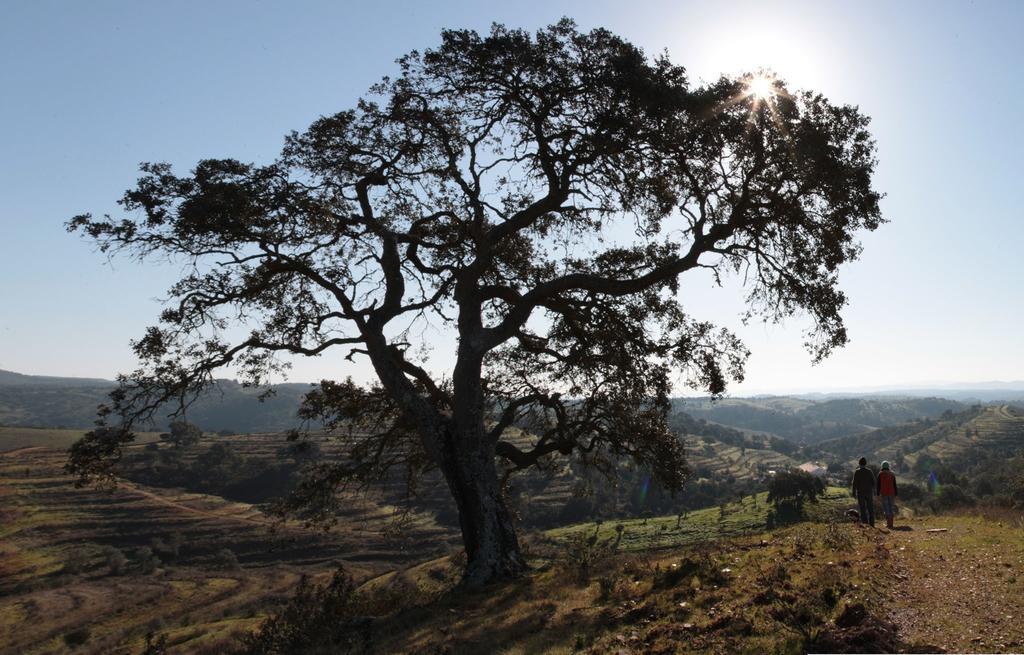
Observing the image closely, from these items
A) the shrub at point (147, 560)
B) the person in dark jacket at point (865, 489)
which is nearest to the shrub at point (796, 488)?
the person in dark jacket at point (865, 489)

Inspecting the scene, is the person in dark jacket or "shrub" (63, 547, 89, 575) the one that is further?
"shrub" (63, 547, 89, 575)

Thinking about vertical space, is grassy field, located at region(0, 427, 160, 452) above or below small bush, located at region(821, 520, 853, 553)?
below

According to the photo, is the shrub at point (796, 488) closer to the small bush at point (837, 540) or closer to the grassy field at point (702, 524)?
the grassy field at point (702, 524)

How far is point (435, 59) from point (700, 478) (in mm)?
144886

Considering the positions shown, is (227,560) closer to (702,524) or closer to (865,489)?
(702,524)

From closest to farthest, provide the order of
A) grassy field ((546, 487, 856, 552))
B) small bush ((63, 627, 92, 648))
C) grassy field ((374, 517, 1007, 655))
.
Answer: grassy field ((374, 517, 1007, 655))
small bush ((63, 627, 92, 648))
grassy field ((546, 487, 856, 552))

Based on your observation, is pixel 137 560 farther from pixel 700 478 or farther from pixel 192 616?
pixel 700 478

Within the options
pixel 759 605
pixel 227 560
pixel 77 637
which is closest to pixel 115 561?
pixel 227 560

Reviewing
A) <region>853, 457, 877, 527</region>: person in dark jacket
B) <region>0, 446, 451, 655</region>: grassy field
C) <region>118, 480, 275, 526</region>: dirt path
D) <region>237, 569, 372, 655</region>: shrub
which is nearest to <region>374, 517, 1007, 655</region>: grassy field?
<region>237, 569, 372, 655</region>: shrub

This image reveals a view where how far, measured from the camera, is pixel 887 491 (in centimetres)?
1595

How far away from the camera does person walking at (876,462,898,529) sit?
15393 millimetres

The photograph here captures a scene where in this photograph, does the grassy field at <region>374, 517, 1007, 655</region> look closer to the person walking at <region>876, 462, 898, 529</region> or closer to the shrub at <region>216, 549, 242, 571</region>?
the person walking at <region>876, 462, 898, 529</region>

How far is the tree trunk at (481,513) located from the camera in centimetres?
1387

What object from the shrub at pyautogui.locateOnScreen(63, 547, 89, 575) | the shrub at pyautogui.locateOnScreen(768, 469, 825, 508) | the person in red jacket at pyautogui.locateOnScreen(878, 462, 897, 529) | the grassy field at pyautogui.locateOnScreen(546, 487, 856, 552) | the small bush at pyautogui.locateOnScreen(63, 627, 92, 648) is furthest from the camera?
the shrub at pyautogui.locateOnScreen(768, 469, 825, 508)
